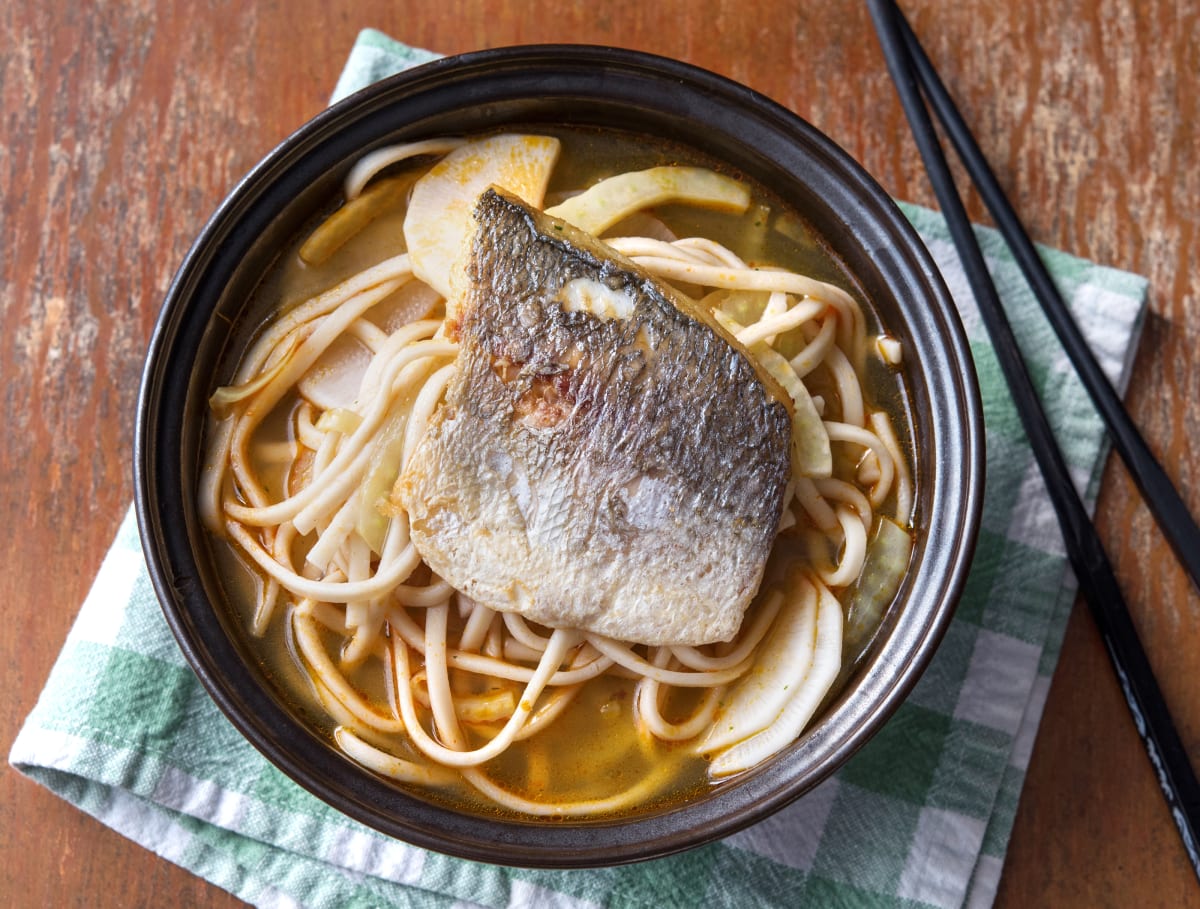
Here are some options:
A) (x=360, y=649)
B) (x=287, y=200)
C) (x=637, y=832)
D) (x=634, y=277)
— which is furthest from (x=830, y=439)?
(x=287, y=200)

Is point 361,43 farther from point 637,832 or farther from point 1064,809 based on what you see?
point 1064,809

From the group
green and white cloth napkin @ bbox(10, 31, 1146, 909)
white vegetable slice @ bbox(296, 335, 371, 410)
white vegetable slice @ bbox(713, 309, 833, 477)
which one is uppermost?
white vegetable slice @ bbox(713, 309, 833, 477)

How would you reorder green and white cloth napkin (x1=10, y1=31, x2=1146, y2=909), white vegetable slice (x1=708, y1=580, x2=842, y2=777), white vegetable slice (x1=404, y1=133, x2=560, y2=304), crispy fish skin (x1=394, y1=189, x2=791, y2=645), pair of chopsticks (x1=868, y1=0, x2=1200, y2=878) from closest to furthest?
crispy fish skin (x1=394, y1=189, x2=791, y2=645) < white vegetable slice (x1=708, y1=580, x2=842, y2=777) < white vegetable slice (x1=404, y1=133, x2=560, y2=304) < green and white cloth napkin (x1=10, y1=31, x2=1146, y2=909) < pair of chopsticks (x1=868, y1=0, x2=1200, y2=878)

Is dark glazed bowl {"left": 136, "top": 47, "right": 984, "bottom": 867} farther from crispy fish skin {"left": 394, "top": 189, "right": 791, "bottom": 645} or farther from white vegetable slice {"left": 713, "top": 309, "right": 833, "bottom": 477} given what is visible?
crispy fish skin {"left": 394, "top": 189, "right": 791, "bottom": 645}

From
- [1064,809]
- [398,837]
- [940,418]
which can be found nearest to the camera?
[398,837]

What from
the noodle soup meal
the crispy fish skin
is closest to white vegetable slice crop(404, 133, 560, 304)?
the noodle soup meal

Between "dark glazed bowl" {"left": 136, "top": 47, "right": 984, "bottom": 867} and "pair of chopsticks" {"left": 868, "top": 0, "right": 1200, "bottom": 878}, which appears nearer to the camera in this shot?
"dark glazed bowl" {"left": 136, "top": 47, "right": 984, "bottom": 867}

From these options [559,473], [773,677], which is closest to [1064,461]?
[773,677]
